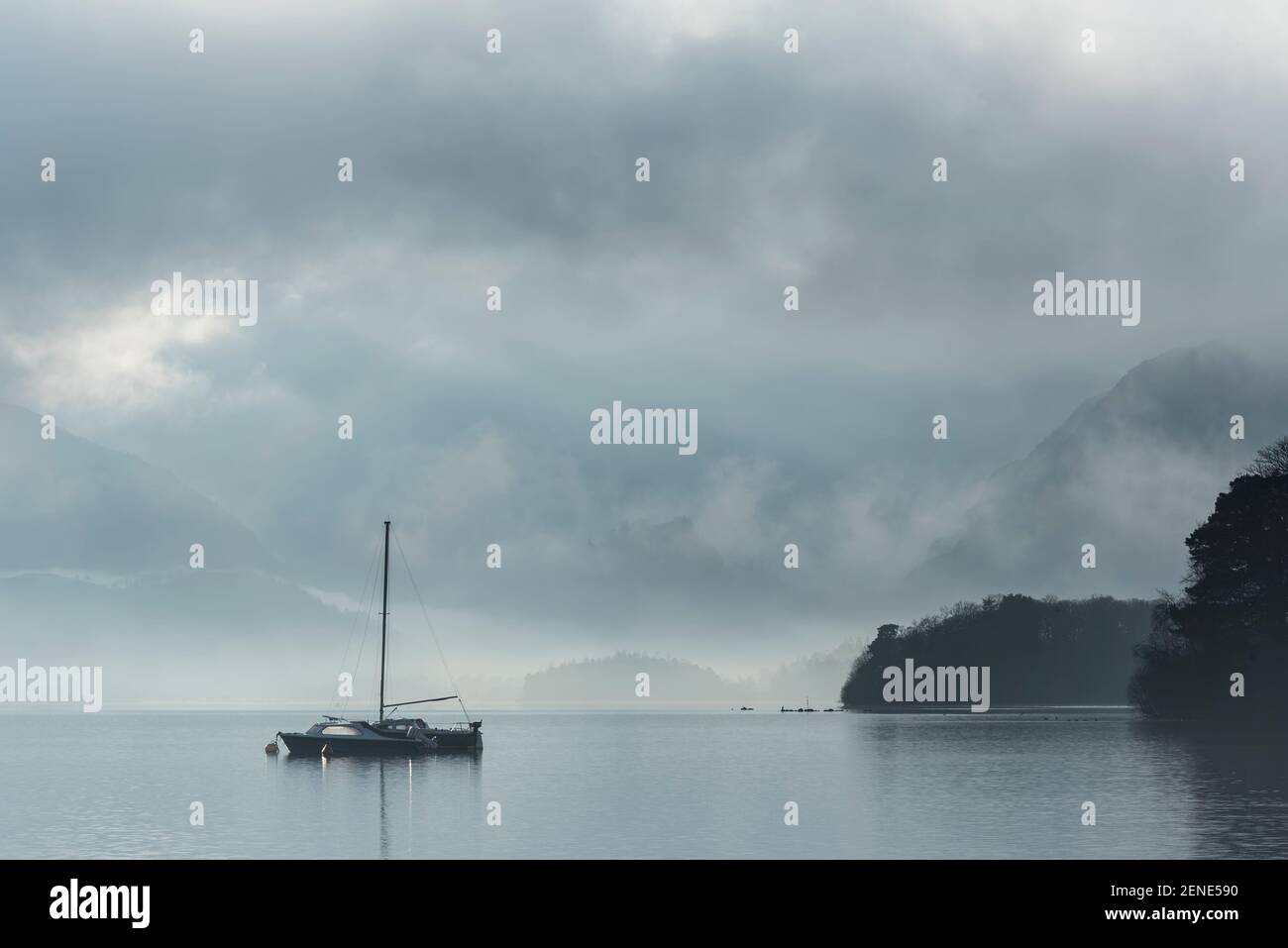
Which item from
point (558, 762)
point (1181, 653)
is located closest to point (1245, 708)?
point (1181, 653)

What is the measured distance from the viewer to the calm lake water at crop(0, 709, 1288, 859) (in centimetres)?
6166

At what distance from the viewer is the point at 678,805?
84.2 metres

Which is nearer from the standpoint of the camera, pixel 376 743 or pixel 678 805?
pixel 678 805

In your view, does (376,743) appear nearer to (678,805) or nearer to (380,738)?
(380,738)

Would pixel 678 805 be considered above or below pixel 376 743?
below

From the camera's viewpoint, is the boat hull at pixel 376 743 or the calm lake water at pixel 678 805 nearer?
the calm lake water at pixel 678 805

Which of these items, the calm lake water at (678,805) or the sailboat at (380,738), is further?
the sailboat at (380,738)

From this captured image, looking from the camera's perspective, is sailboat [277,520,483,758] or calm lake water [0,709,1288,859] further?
sailboat [277,520,483,758]

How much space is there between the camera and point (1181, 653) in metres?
154

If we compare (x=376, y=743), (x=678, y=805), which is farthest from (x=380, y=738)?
(x=678, y=805)

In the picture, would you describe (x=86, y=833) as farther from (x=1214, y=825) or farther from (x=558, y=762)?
(x=558, y=762)

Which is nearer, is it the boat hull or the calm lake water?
the calm lake water

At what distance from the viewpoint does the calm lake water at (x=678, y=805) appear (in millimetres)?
61656
